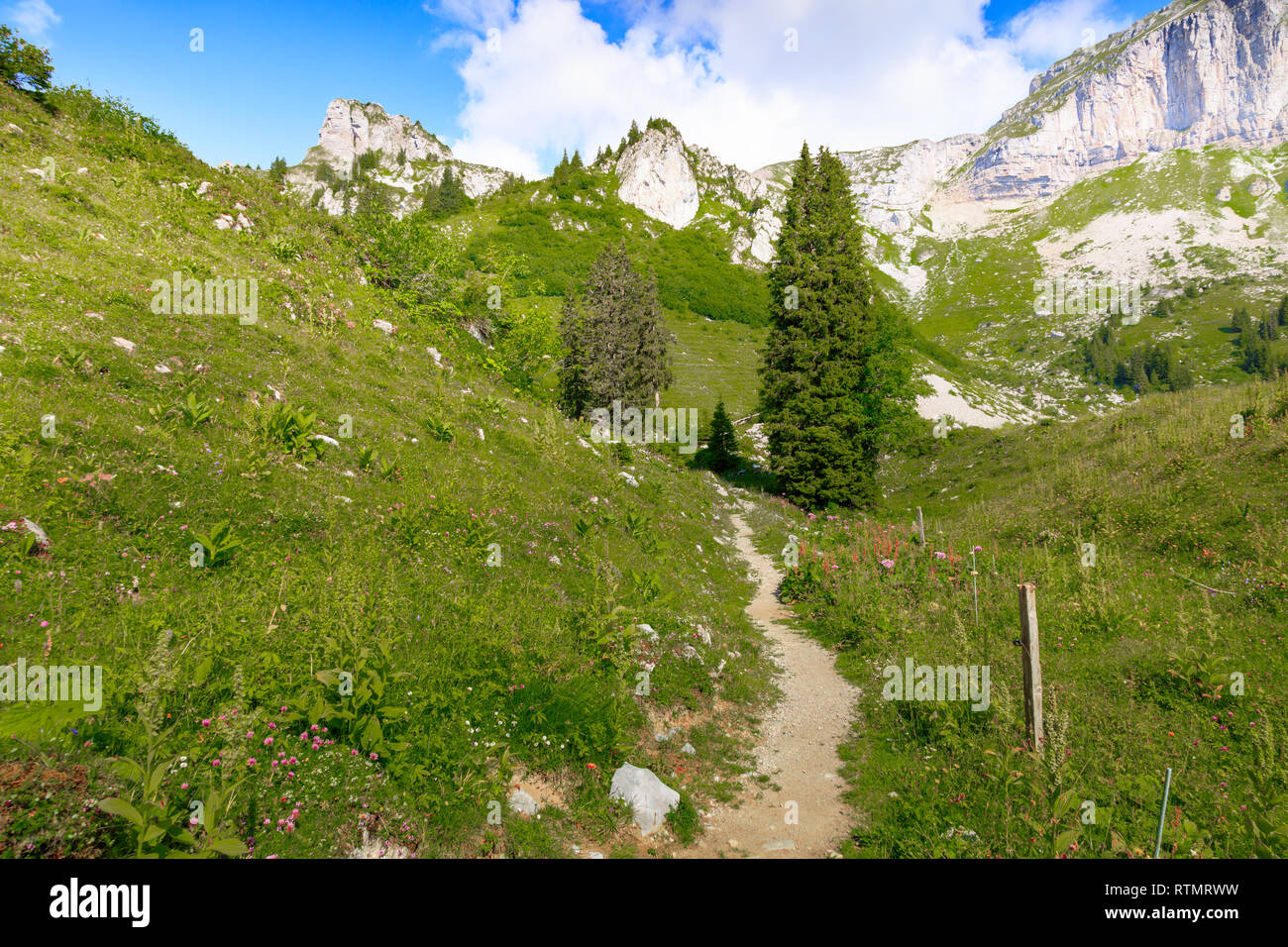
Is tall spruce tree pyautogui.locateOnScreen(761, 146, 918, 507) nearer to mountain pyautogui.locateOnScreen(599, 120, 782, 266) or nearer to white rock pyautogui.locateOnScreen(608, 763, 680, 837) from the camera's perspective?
white rock pyautogui.locateOnScreen(608, 763, 680, 837)

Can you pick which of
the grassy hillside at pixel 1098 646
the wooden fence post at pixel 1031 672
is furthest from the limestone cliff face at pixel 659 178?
the wooden fence post at pixel 1031 672

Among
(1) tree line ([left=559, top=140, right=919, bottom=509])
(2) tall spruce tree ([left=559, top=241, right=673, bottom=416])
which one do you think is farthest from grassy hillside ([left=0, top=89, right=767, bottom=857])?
(2) tall spruce tree ([left=559, top=241, right=673, bottom=416])

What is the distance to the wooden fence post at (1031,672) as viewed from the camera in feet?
23.3

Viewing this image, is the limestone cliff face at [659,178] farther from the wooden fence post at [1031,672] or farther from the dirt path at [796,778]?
the wooden fence post at [1031,672]

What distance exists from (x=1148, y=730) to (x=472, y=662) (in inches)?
358

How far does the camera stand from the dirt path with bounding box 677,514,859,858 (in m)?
6.40

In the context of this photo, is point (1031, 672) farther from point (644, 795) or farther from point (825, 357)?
point (825, 357)

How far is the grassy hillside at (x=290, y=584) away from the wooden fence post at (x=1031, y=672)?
4192 millimetres

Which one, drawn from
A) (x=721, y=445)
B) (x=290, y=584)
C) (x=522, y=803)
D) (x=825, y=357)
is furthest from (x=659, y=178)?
(x=522, y=803)

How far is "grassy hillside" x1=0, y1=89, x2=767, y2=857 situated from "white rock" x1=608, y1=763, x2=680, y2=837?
18cm
